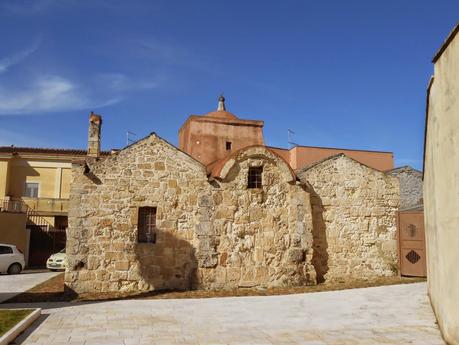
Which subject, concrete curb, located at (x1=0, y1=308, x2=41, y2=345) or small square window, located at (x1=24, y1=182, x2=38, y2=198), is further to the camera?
small square window, located at (x1=24, y1=182, x2=38, y2=198)

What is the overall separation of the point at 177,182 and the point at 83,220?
3073 millimetres

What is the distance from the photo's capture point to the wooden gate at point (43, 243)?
27484 millimetres

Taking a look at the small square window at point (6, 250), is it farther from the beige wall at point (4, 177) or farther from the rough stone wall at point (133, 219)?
the beige wall at point (4, 177)

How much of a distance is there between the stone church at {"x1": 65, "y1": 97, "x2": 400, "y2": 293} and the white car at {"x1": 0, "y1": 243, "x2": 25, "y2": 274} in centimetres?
893

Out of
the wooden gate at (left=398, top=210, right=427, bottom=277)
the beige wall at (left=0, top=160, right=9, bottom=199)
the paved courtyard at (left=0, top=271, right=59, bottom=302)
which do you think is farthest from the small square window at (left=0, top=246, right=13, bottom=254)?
the wooden gate at (left=398, top=210, right=427, bottom=277)

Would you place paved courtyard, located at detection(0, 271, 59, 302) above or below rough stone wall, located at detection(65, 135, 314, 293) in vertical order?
below

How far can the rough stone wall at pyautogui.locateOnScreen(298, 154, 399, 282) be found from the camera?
16.1 m

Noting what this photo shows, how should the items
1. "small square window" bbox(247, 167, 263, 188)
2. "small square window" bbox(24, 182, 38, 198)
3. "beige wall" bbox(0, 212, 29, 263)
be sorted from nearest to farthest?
"small square window" bbox(247, 167, 263, 188), "beige wall" bbox(0, 212, 29, 263), "small square window" bbox(24, 182, 38, 198)

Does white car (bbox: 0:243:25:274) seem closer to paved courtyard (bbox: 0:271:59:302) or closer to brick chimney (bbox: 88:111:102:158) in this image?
paved courtyard (bbox: 0:271:59:302)

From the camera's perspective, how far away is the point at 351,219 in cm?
1650

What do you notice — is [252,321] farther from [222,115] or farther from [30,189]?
[30,189]

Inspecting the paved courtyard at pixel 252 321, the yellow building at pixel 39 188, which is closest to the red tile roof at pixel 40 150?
the yellow building at pixel 39 188

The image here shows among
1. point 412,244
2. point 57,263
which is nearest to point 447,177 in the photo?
point 412,244

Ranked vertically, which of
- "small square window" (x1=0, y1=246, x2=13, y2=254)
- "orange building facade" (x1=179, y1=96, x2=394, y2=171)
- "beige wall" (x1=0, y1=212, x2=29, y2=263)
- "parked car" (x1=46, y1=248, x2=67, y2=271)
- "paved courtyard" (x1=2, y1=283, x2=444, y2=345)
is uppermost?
"orange building facade" (x1=179, y1=96, x2=394, y2=171)
